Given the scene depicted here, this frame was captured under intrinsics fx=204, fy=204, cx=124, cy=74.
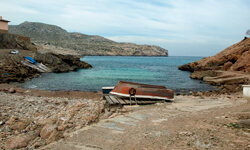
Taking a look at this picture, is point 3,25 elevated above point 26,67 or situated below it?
above

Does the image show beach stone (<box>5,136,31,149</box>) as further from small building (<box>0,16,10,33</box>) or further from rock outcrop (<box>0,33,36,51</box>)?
small building (<box>0,16,10,33</box>)

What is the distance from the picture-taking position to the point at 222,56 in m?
33.9

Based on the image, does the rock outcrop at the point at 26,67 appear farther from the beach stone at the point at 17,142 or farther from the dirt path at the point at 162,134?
the dirt path at the point at 162,134

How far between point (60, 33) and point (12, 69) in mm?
174302

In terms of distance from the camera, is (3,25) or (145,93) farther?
(3,25)

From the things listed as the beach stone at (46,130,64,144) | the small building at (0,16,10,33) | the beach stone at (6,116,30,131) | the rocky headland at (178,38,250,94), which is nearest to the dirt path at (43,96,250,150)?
the beach stone at (46,130,64,144)

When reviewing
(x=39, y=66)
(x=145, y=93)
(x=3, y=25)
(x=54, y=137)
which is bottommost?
(x=54, y=137)

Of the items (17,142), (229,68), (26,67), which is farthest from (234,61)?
(17,142)

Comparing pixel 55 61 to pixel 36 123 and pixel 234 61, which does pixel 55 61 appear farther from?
pixel 36 123

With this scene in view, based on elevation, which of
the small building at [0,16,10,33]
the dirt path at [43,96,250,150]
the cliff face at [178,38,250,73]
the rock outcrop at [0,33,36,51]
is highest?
the small building at [0,16,10,33]

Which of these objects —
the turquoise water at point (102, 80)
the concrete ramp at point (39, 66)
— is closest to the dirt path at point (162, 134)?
the turquoise water at point (102, 80)

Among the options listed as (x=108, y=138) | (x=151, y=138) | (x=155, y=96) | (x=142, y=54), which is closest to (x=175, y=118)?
(x=151, y=138)

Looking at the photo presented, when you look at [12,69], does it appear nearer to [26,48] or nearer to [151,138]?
[26,48]

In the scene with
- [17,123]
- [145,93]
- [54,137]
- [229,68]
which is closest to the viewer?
[54,137]
